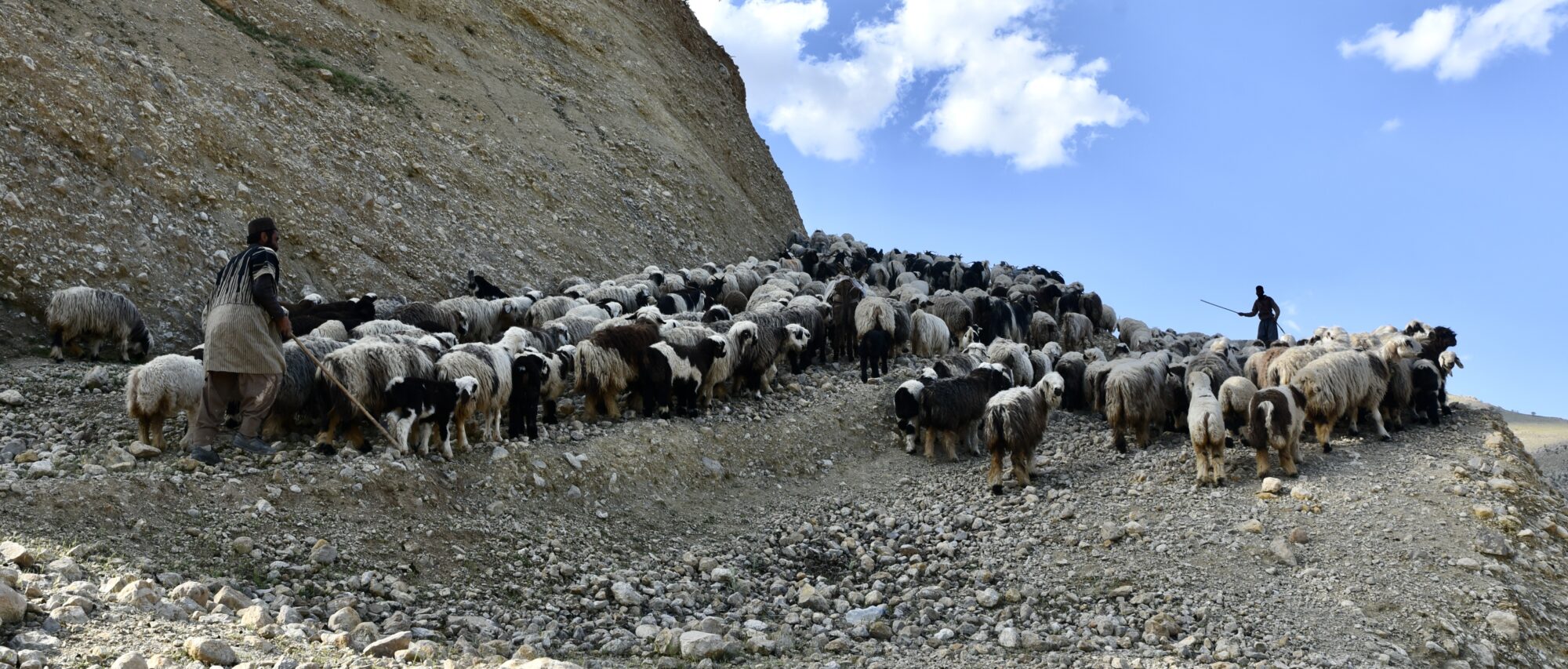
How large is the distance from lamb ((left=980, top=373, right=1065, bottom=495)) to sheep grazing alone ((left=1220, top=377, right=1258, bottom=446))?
1.88 metres

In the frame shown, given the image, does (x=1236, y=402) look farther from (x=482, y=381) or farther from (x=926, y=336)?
(x=482, y=381)

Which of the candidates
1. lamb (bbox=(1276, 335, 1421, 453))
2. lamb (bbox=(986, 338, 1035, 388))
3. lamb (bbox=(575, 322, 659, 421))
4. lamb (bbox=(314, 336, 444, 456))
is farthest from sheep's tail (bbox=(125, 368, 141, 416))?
lamb (bbox=(1276, 335, 1421, 453))

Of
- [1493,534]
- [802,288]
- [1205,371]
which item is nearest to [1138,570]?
[1493,534]

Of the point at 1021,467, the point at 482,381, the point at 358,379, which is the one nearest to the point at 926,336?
the point at 1021,467

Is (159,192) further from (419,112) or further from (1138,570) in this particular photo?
(1138,570)

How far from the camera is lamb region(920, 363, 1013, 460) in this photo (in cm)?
1141

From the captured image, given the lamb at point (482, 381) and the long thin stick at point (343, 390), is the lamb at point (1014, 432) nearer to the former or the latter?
the lamb at point (482, 381)

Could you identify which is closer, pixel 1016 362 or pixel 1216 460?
pixel 1216 460

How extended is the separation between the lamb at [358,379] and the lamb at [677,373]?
255cm

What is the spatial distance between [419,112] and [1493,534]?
17.9m

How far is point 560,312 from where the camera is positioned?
1459cm

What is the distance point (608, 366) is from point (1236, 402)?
6.52 meters

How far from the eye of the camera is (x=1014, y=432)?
10.3 m

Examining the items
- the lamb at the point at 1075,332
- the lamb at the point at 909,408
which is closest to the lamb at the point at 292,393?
the lamb at the point at 909,408
